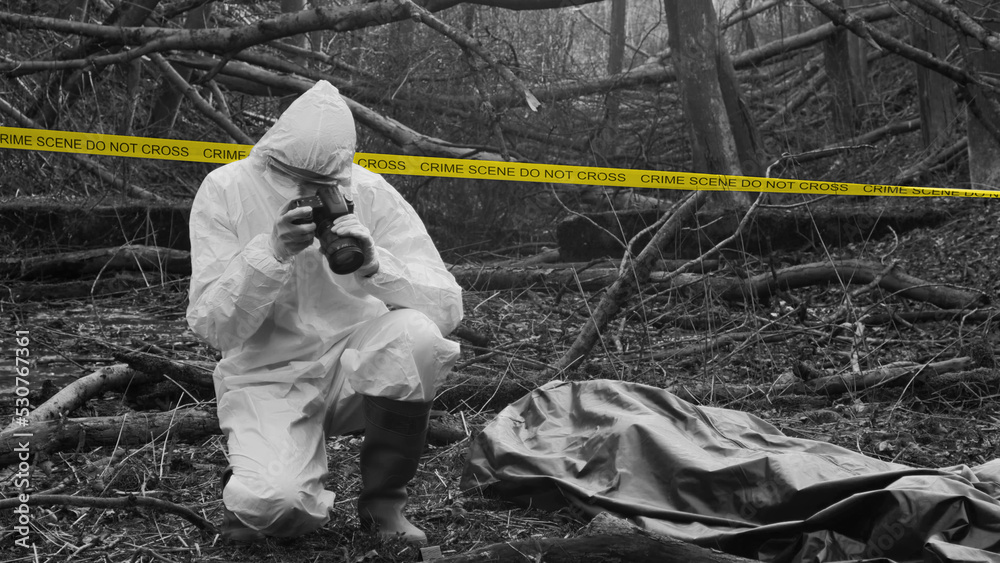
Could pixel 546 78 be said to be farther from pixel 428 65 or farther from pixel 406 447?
pixel 406 447

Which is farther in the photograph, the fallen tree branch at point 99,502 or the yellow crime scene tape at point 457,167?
the yellow crime scene tape at point 457,167

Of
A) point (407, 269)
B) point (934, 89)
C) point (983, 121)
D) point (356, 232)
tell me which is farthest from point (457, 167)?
point (934, 89)

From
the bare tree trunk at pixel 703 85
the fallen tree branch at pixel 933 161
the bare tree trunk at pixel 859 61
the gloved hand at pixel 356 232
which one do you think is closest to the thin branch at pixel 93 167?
the bare tree trunk at pixel 703 85

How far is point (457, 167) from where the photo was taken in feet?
18.1

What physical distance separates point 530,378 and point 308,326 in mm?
1365

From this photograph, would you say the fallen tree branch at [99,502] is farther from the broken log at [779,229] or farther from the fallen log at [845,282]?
the broken log at [779,229]

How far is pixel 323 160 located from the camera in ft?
8.09

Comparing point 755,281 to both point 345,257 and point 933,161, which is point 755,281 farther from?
point 345,257

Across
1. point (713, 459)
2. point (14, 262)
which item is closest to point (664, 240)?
point (713, 459)

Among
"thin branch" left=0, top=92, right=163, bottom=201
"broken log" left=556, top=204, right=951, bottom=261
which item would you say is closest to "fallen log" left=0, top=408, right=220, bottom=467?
"broken log" left=556, top=204, right=951, bottom=261

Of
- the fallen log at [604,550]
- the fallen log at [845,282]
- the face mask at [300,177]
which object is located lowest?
the fallen log at [845,282]

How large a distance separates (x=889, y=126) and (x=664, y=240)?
4455 mm

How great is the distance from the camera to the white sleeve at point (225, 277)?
2.40 m

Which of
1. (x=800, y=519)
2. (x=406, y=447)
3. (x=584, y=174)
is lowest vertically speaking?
(x=800, y=519)
